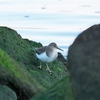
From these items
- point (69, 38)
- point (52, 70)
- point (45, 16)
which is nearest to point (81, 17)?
point (45, 16)

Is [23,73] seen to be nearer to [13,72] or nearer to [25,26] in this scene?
[13,72]

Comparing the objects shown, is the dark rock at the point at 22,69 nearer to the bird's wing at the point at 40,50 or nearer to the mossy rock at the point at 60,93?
the bird's wing at the point at 40,50

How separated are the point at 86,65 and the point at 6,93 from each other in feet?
13.8

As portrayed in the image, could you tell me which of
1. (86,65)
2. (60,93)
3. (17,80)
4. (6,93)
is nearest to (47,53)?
(17,80)

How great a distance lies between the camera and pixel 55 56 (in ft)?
43.5

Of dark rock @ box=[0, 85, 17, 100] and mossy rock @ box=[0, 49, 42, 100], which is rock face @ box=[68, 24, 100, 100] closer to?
dark rock @ box=[0, 85, 17, 100]

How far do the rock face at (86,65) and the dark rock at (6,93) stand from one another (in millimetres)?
3959

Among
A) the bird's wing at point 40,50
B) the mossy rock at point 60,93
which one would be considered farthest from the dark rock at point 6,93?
the bird's wing at point 40,50

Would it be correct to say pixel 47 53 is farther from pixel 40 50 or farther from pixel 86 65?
pixel 86 65

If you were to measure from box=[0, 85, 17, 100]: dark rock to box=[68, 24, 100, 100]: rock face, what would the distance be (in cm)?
396

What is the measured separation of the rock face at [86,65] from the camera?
4.32 m

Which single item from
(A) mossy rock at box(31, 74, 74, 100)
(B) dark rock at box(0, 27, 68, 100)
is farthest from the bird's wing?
(A) mossy rock at box(31, 74, 74, 100)

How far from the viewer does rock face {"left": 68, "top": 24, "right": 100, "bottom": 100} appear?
14.2 feet

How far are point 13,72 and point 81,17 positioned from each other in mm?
12417
